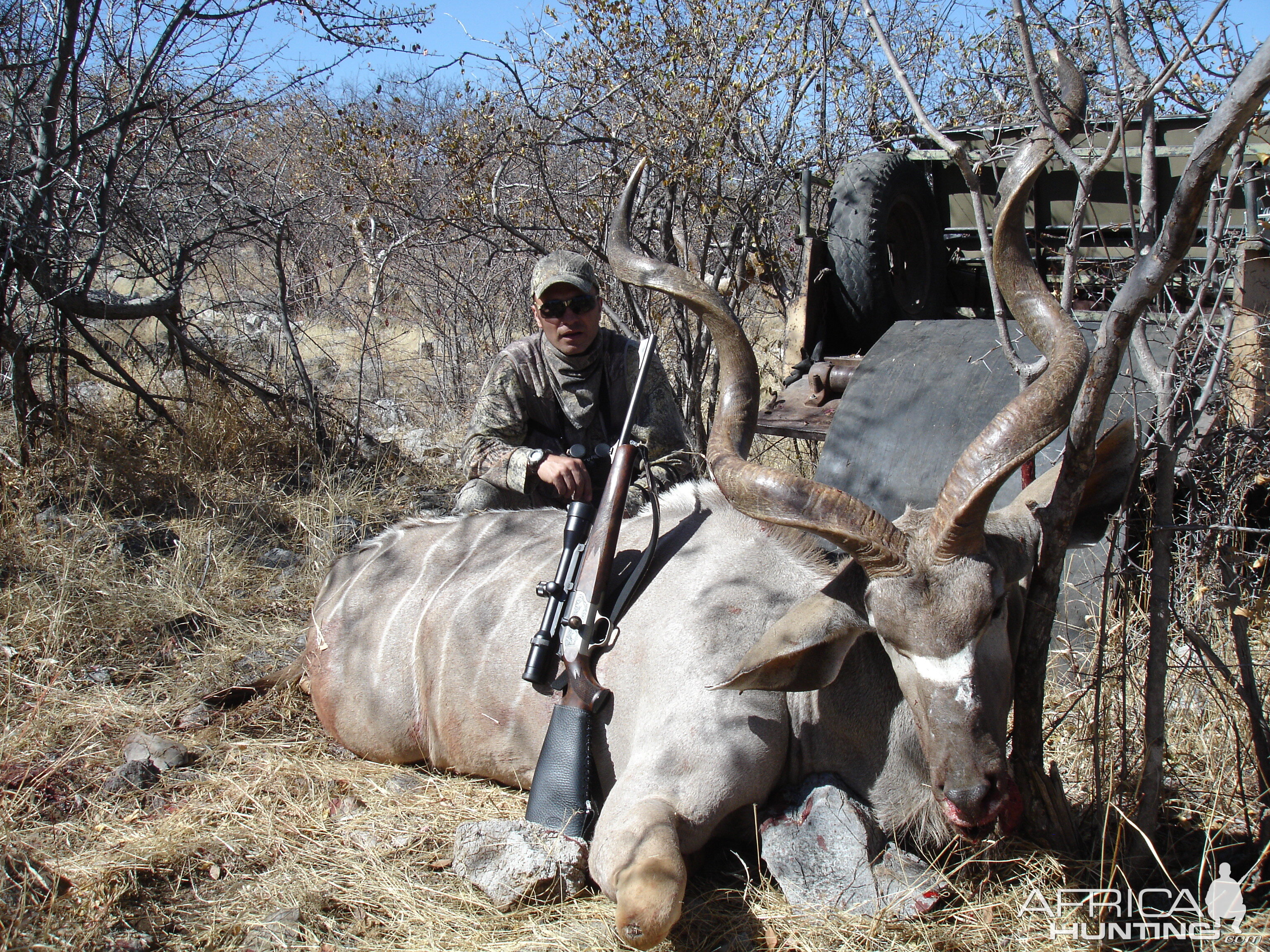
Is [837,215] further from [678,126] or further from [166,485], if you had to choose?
[166,485]

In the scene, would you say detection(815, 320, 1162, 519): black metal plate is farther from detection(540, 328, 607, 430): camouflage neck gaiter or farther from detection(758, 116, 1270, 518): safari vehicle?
detection(540, 328, 607, 430): camouflage neck gaiter

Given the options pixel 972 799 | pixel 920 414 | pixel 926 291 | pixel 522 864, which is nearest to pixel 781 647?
pixel 972 799

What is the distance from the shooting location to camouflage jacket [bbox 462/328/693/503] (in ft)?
14.2

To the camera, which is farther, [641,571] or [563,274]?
[563,274]

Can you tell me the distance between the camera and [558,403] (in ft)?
14.9

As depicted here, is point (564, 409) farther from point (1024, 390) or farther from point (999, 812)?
point (999, 812)

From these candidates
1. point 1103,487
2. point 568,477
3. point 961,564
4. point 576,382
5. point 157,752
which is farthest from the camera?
point 576,382

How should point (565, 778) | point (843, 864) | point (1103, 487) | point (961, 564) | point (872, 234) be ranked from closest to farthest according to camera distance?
1. point (961, 564)
2. point (843, 864)
3. point (1103, 487)
4. point (565, 778)
5. point (872, 234)

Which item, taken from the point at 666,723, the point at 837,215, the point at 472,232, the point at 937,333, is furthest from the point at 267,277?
the point at 666,723

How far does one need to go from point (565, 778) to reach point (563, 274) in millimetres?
2261

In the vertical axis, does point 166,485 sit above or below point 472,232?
below

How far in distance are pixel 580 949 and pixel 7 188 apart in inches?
199

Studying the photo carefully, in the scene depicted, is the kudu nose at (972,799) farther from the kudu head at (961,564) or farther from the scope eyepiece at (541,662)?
the scope eyepiece at (541,662)

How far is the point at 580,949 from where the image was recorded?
98.9 inches
